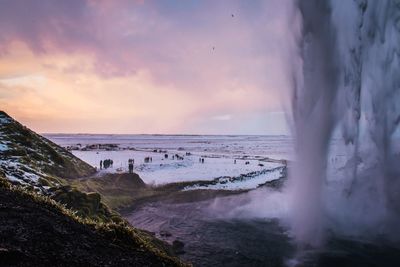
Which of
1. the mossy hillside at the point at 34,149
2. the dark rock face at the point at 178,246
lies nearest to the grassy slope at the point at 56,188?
the mossy hillside at the point at 34,149

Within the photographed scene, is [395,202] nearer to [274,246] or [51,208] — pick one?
[274,246]

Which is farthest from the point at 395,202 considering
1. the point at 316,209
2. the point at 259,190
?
the point at 259,190

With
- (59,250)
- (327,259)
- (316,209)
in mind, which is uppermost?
(59,250)

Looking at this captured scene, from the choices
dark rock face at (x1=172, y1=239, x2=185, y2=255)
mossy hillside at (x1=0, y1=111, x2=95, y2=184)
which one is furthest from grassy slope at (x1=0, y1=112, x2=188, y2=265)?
dark rock face at (x1=172, y1=239, x2=185, y2=255)

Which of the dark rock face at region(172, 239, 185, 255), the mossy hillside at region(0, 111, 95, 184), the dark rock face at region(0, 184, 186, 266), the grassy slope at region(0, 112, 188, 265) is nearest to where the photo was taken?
the dark rock face at region(0, 184, 186, 266)

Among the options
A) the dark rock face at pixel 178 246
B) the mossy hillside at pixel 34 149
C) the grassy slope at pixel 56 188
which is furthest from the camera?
the mossy hillside at pixel 34 149

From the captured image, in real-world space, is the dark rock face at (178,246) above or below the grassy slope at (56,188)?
below

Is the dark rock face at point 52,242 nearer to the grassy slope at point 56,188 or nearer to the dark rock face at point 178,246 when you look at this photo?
the grassy slope at point 56,188

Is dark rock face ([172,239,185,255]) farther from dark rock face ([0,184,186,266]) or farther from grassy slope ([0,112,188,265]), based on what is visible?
dark rock face ([0,184,186,266])

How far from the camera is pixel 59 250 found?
10.0 meters

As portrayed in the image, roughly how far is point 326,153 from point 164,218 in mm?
14831

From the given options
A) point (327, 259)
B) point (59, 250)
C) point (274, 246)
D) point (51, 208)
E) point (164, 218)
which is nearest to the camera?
point (59, 250)

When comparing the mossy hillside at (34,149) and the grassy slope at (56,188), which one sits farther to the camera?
the mossy hillside at (34,149)

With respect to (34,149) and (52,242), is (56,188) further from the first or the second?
(34,149)
